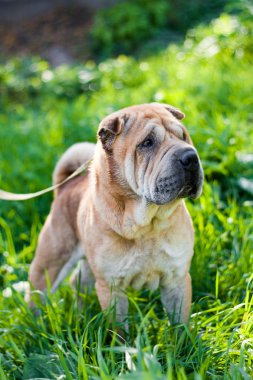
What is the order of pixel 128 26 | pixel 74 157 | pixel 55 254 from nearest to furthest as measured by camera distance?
pixel 55 254 → pixel 74 157 → pixel 128 26

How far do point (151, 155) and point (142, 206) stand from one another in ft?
0.93

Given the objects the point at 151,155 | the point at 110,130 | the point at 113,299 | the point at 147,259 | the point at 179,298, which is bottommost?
the point at 179,298

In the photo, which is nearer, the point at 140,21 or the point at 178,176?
the point at 178,176

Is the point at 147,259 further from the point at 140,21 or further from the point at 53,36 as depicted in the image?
the point at 53,36

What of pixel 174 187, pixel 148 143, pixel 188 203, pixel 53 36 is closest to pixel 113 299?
pixel 174 187

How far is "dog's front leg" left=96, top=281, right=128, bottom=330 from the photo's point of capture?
3291 mm

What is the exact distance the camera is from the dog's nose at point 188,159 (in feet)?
9.46

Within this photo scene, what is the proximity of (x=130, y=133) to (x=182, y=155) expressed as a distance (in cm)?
38

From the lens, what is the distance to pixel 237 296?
3623 mm

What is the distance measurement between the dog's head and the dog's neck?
6cm

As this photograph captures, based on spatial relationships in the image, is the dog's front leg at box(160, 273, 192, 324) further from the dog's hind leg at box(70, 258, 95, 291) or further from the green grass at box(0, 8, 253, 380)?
the dog's hind leg at box(70, 258, 95, 291)

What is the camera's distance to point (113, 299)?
10.9ft

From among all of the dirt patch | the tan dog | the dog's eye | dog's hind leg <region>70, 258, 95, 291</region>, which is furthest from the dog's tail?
the dirt patch

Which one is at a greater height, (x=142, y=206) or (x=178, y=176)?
(x=178, y=176)
